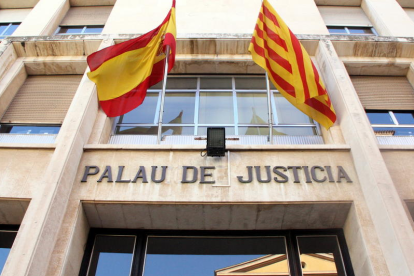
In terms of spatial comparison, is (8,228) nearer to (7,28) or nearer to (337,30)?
(7,28)

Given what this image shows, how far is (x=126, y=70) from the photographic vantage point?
315 inches

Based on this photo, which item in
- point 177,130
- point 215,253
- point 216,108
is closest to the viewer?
point 215,253

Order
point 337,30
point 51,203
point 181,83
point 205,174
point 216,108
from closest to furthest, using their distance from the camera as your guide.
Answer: point 51,203 → point 205,174 → point 216,108 → point 181,83 → point 337,30

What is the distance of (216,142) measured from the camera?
21.2 feet

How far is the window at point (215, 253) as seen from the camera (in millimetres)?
5910

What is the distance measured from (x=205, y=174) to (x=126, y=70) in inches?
128

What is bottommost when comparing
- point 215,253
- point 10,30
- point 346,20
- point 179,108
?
point 215,253

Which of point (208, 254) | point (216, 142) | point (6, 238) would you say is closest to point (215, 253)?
point (208, 254)

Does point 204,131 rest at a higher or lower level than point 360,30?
lower

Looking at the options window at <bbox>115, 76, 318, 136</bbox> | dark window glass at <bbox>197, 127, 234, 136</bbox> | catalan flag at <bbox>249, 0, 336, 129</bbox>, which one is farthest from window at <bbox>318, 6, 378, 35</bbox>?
dark window glass at <bbox>197, 127, 234, 136</bbox>

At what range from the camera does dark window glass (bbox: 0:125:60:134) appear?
8148mm

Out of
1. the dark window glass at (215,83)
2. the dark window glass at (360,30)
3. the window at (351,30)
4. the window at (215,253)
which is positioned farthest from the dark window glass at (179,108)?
the dark window glass at (360,30)

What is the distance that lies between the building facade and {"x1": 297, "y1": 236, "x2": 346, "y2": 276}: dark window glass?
20 mm

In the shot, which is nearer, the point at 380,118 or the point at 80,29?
the point at 380,118
